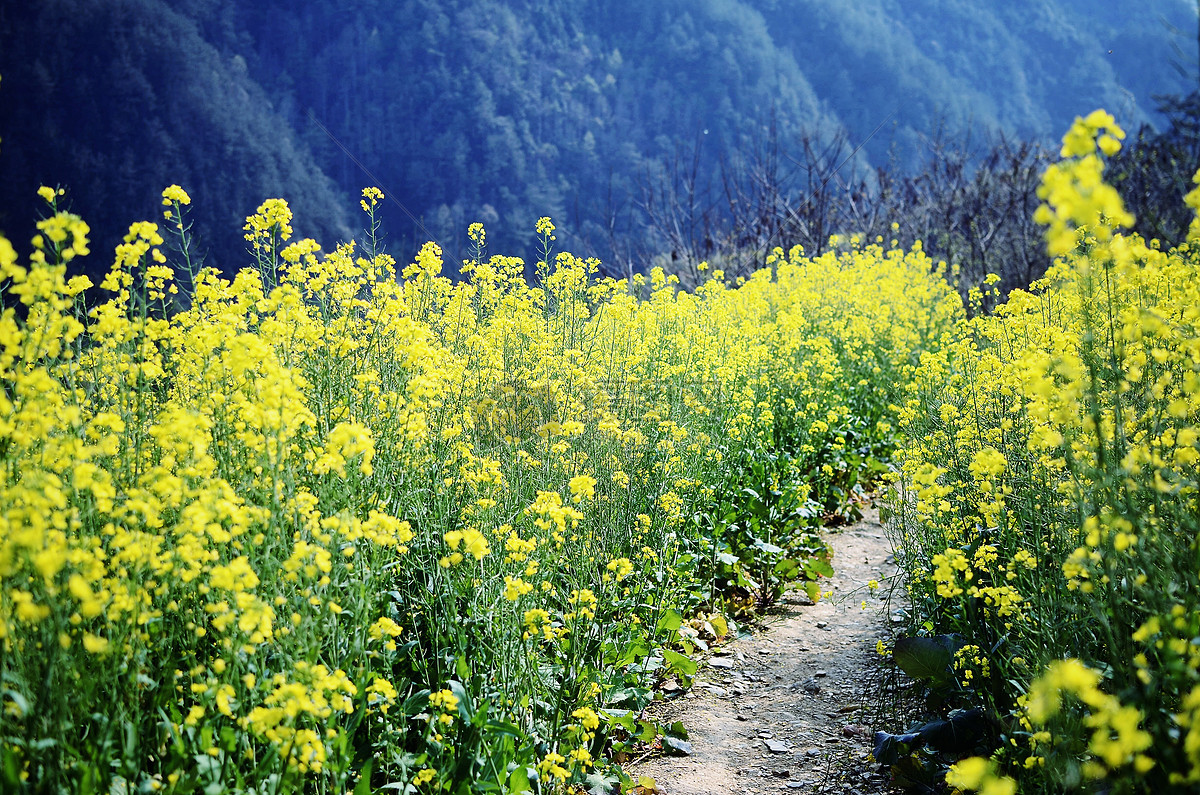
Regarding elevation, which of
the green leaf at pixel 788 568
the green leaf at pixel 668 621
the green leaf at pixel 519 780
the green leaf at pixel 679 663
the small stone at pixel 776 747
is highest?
the green leaf at pixel 788 568

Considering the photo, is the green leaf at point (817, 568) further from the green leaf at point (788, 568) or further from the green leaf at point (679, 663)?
the green leaf at point (679, 663)

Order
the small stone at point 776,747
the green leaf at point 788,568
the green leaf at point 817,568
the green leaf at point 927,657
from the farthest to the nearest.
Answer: the green leaf at point 817,568 → the green leaf at point 788,568 → the small stone at point 776,747 → the green leaf at point 927,657

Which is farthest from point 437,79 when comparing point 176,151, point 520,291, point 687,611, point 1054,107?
point 1054,107

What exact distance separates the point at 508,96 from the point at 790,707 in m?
34.5

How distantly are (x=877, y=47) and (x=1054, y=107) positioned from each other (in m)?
16.5

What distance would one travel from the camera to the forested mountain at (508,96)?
52.9ft

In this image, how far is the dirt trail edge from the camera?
3.01 meters

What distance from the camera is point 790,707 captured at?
11.6 feet

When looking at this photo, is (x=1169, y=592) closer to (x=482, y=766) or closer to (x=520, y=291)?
(x=482, y=766)

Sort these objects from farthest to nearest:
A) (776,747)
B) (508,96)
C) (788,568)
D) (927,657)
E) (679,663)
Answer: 1. (508,96)
2. (788,568)
3. (679,663)
4. (776,747)
5. (927,657)

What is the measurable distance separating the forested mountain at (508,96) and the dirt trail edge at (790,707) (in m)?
3.01

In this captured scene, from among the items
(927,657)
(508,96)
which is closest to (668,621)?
(927,657)

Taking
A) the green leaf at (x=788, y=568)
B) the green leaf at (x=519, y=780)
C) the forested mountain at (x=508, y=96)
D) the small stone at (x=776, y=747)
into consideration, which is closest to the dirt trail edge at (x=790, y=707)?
the small stone at (x=776, y=747)

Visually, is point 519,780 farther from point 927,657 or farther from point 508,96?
point 508,96
